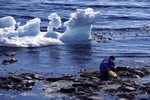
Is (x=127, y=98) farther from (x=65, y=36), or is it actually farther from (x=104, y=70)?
(x=65, y=36)

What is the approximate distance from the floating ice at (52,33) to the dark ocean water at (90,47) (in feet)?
3.61

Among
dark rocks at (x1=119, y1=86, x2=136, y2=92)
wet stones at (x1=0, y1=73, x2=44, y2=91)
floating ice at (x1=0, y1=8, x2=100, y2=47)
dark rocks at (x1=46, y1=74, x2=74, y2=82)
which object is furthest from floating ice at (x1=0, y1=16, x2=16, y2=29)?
dark rocks at (x1=119, y1=86, x2=136, y2=92)

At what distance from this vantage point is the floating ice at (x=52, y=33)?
31.3m

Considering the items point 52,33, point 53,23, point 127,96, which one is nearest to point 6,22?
point 52,33

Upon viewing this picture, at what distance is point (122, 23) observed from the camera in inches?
1747

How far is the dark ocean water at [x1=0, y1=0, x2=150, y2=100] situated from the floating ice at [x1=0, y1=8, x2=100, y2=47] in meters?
1.10

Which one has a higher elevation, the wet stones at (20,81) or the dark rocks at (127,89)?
→ the wet stones at (20,81)

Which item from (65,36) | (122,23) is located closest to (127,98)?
(65,36)

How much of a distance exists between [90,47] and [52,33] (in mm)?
3979

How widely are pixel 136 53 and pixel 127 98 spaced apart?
10.8m

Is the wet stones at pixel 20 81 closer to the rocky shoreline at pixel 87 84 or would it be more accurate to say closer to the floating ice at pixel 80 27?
the rocky shoreline at pixel 87 84

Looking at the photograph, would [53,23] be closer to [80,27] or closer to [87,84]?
[80,27]

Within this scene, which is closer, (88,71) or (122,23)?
(88,71)

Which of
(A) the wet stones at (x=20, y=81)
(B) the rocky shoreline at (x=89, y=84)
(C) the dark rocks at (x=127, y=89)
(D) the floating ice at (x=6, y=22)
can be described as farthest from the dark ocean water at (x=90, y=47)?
(D) the floating ice at (x=6, y=22)
